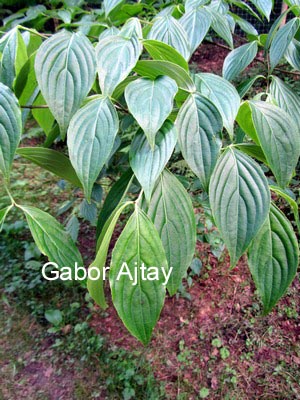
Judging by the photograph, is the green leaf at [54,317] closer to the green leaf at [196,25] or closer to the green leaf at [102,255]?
the green leaf at [102,255]

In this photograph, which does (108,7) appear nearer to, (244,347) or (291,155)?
(291,155)

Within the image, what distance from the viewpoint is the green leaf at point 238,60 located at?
687 mm

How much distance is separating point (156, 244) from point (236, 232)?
9cm

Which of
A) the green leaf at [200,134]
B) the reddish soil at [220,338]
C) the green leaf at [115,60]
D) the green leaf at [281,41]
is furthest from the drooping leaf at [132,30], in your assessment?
the reddish soil at [220,338]

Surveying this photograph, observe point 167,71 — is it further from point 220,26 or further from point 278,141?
point 220,26

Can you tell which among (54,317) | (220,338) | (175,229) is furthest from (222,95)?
(54,317)

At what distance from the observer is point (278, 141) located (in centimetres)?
46

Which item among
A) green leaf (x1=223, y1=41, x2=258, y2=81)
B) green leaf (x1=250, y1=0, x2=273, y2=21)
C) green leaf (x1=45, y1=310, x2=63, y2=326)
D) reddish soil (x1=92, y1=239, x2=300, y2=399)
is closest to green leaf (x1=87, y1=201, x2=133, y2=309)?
green leaf (x1=223, y1=41, x2=258, y2=81)

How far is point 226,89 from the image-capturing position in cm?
48

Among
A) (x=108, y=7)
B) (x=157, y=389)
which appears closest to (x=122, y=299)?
(x=108, y=7)

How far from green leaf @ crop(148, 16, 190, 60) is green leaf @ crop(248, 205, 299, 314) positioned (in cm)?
27

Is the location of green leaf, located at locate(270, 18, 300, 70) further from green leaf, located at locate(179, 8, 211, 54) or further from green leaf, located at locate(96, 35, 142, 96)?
green leaf, located at locate(96, 35, 142, 96)

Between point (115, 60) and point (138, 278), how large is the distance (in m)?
0.25

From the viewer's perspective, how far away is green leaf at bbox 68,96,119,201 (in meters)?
0.42
